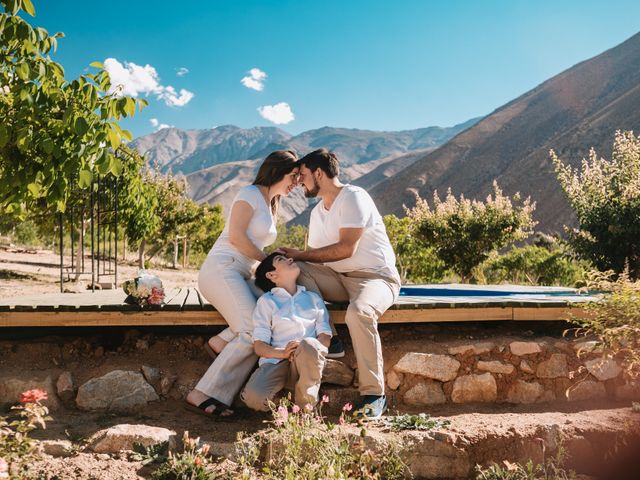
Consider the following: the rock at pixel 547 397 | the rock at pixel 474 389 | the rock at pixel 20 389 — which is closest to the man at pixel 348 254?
the rock at pixel 474 389

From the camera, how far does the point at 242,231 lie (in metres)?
3.83

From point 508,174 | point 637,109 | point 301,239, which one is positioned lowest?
point 301,239

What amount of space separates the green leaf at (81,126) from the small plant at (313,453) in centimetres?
195

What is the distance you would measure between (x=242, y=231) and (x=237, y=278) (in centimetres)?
33

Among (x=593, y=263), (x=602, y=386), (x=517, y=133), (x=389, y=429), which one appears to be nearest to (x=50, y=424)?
(x=389, y=429)

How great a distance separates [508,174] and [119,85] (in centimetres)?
5776

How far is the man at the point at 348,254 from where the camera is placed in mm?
3596

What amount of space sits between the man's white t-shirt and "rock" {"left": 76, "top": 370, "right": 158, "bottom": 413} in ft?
5.31

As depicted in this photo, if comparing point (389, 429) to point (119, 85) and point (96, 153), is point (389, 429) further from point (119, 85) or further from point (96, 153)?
point (119, 85)

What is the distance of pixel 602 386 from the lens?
417 cm

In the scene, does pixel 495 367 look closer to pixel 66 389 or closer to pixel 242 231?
pixel 242 231

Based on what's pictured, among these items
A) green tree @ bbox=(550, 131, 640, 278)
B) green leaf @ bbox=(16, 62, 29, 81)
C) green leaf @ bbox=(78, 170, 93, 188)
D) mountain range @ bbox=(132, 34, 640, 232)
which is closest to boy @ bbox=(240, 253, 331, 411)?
green leaf @ bbox=(78, 170, 93, 188)

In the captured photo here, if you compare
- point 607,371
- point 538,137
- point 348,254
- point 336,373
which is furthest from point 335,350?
point 538,137

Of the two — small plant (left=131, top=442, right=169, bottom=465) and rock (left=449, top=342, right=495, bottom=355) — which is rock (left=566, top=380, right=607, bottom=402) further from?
small plant (left=131, top=442, right=169, bottom=465)
